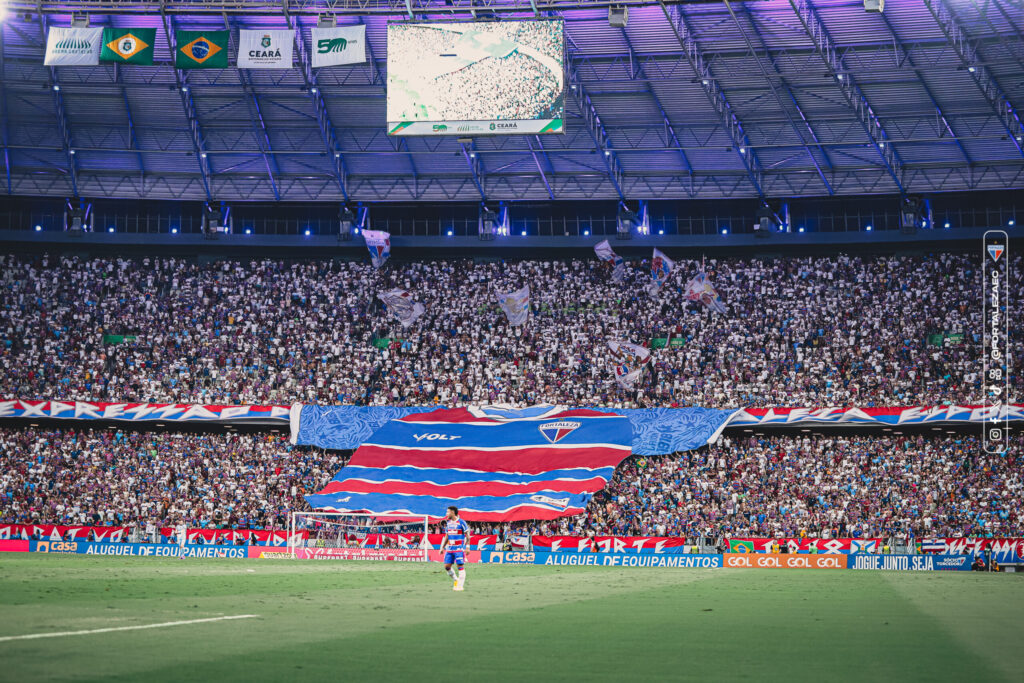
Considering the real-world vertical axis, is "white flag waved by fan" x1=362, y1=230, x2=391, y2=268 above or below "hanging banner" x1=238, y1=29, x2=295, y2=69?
below

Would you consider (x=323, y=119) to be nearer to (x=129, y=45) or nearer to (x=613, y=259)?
(x=129, y=45)

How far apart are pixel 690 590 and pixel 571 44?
1314 inches

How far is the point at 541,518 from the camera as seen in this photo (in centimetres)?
4947

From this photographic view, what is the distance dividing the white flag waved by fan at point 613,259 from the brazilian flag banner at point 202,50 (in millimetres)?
23670

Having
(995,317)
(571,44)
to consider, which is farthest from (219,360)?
(995,317)

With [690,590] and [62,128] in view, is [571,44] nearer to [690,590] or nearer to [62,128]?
[62,128]

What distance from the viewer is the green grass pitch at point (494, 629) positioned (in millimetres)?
11828

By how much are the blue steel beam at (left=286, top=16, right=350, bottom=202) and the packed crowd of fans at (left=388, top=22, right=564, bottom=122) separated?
40.3 ft

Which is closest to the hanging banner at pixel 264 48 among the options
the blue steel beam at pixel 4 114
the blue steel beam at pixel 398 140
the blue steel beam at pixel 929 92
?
the blue steel beam at pixel 398 140

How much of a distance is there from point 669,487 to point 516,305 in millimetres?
15274

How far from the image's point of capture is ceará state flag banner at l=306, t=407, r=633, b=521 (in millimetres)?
50719

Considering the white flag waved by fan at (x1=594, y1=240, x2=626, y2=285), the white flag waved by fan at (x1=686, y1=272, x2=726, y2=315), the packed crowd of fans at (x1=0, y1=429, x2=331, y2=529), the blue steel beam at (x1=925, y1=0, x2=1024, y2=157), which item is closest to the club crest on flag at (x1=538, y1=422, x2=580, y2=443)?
the packed crowd of fans at (x1=0, y1=429, x2=331, y2=529)

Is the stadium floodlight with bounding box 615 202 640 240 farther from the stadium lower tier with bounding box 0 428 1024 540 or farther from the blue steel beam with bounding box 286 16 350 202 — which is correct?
the blue steel beam with bounding box 286 16 350 202

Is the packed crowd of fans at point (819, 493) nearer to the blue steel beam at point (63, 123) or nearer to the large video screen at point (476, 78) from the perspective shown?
Result: the large video screen at point (476, 78)
